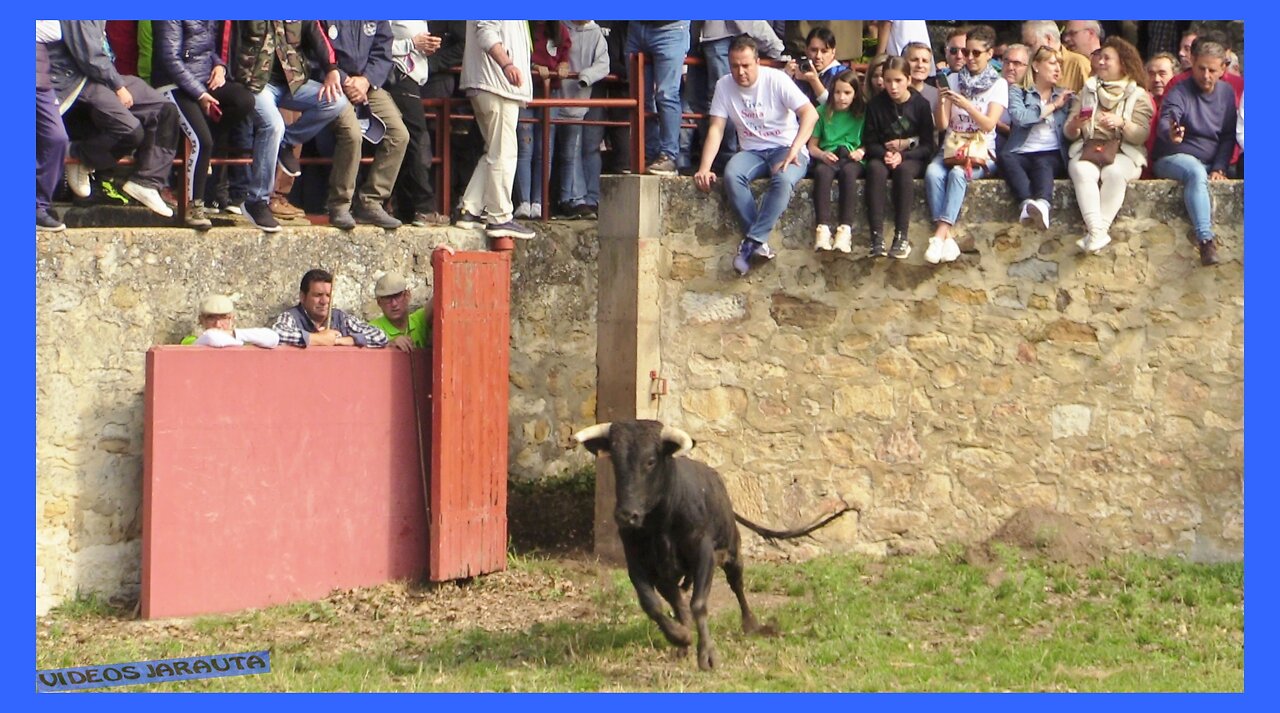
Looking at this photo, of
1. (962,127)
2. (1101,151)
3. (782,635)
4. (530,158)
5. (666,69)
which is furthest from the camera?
(530,158)

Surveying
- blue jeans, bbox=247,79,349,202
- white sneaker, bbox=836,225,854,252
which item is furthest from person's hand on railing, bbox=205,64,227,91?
white sneaker, bbox=836,225,854,252

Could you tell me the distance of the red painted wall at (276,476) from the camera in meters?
11.3

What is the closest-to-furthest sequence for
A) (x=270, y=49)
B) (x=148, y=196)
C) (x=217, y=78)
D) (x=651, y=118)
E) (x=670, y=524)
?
(x=670, y=524), (x=148, y=196), (x=217, y=78), (x=270, y=49), (x=651, y=118)

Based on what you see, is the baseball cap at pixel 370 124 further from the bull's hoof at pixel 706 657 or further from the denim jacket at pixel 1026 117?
the bull's hoof at pixel 706 657

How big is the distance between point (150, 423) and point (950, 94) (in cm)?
529

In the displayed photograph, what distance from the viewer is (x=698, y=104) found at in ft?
43.2

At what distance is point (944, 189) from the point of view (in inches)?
477

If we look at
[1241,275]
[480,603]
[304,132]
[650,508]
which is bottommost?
[480,603]

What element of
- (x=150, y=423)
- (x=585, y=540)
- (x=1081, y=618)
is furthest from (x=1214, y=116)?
(x=150, y=423)

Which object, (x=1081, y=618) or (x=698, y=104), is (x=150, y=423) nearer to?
(x=698, y=104)

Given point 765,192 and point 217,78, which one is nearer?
point 217,78

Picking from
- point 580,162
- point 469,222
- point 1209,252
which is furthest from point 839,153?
point 469,222

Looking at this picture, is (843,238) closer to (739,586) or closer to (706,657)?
(739,586)

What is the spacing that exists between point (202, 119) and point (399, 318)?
1.73 m
